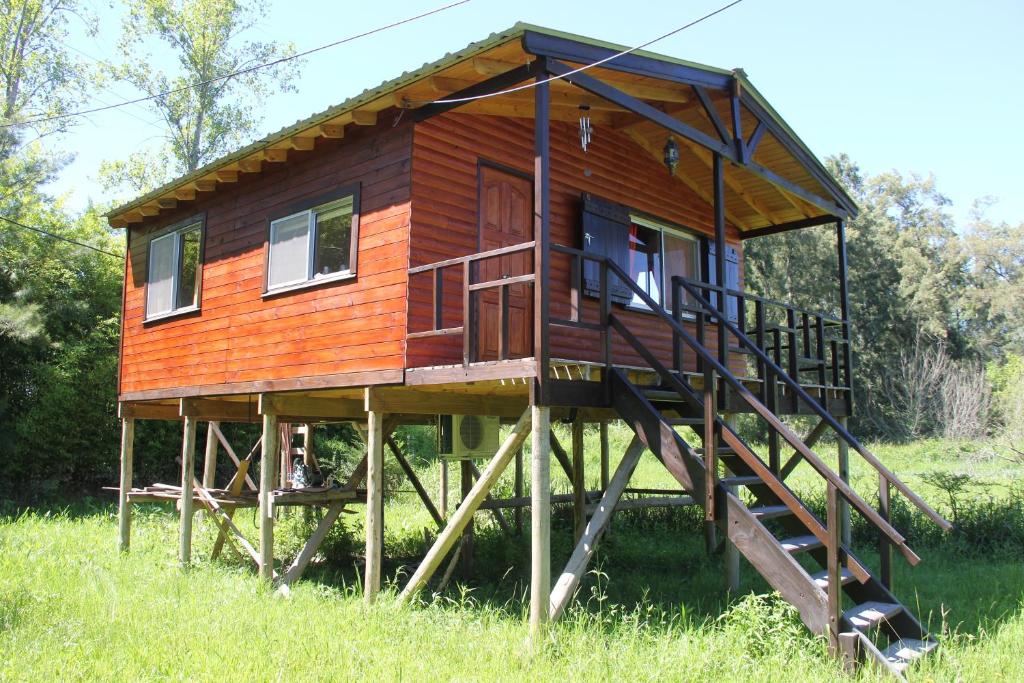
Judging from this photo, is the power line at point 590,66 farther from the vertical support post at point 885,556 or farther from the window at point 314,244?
the vertical support post at point 885,556

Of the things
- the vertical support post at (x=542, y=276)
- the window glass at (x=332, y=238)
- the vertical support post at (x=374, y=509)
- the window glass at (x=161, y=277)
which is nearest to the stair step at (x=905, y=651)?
the vertical support post at (x=542, y=276)

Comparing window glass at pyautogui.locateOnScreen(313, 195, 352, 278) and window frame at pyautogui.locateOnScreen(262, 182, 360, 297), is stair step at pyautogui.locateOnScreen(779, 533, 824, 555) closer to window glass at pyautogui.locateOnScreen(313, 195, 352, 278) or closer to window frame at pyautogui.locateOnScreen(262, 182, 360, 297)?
window frame at pyautogui.locateOnScreen(262, 182, 360, 297)

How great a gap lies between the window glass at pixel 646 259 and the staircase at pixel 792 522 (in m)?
2.99

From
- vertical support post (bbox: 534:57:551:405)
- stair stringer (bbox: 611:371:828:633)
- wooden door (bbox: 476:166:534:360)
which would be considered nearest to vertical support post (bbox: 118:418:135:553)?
wooden door (bbox: 476:166:534:360)

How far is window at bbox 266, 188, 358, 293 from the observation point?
29.2ft

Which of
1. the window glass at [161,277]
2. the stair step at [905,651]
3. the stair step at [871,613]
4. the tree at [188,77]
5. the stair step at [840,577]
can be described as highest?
the tree at [188,77]

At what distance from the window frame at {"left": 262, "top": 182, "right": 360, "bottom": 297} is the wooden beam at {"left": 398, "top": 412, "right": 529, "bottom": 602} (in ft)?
8.62

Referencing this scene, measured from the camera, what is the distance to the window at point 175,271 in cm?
1143

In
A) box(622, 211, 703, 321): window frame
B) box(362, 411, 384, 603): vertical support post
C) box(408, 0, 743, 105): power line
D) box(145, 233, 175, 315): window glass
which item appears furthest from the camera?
box(145, 233, 175, 315): window glass

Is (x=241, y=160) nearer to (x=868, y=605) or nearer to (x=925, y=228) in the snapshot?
(x=868, y=605)

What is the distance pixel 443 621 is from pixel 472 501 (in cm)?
105

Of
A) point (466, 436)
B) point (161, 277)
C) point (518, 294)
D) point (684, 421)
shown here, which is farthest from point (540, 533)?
point (161, 277)

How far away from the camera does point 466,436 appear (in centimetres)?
958

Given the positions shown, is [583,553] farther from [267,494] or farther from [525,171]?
[525,171]
